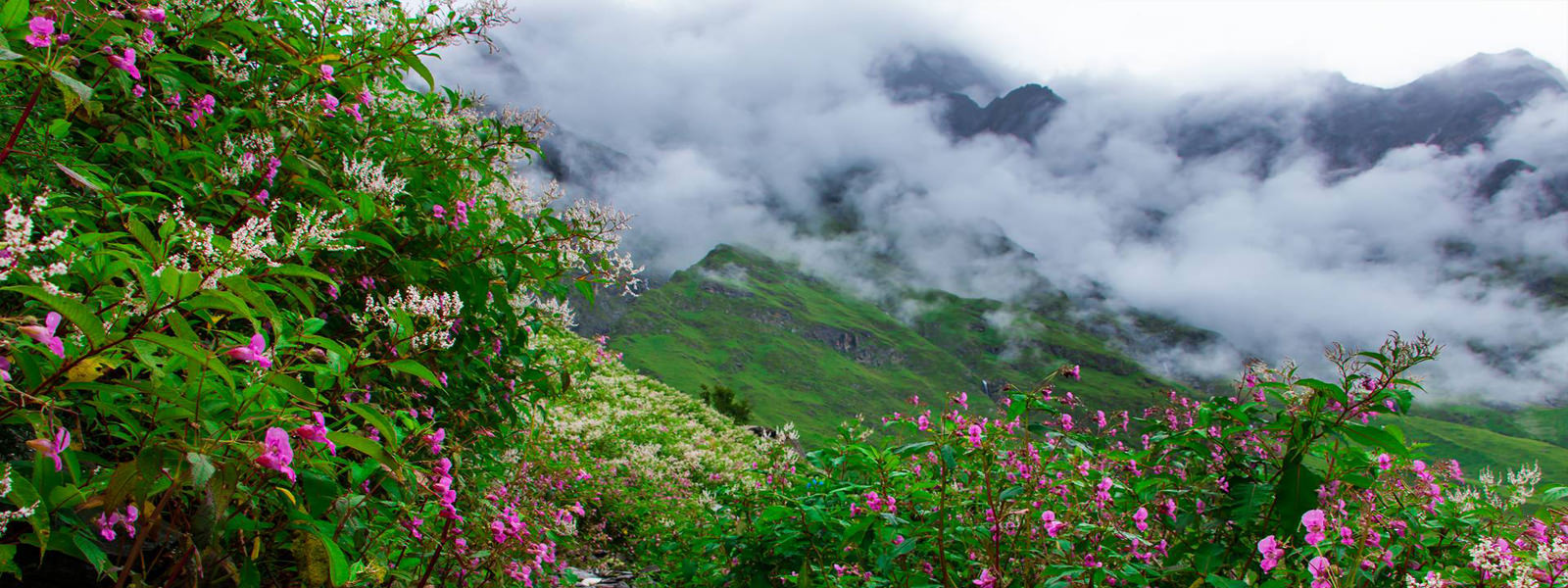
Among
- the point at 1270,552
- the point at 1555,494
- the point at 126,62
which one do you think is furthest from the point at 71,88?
the point at 1555,494

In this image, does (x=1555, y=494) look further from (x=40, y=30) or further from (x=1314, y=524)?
(x=40, y=30)

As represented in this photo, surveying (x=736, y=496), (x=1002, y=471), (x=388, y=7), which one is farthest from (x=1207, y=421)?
(x=388, y=7)

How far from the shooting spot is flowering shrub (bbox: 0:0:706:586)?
66.1 inches

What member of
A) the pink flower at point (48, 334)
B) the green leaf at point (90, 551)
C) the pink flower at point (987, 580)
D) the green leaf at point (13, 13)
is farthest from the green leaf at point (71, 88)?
the pink flower at point (987, 580)

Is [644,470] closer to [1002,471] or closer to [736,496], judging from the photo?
[736,496]

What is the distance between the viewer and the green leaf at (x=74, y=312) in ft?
4.46

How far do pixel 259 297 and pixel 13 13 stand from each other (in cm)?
117

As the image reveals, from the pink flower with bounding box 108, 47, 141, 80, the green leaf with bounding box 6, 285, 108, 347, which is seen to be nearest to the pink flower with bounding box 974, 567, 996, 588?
the green leaf with bounding box 6, 285, 108, 347

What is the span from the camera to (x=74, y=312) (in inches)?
55.8

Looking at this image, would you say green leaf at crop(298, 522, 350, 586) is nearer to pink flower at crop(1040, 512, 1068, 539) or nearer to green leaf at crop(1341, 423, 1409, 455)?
pink flower at crop(1040, 512, 1068, 539)

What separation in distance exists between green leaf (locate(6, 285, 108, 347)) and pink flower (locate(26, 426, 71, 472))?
212mm

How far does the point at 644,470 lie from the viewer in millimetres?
11016

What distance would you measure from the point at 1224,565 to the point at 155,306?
4.06 metres

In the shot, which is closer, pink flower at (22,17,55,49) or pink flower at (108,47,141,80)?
pink flower at (22,17,55,49)
